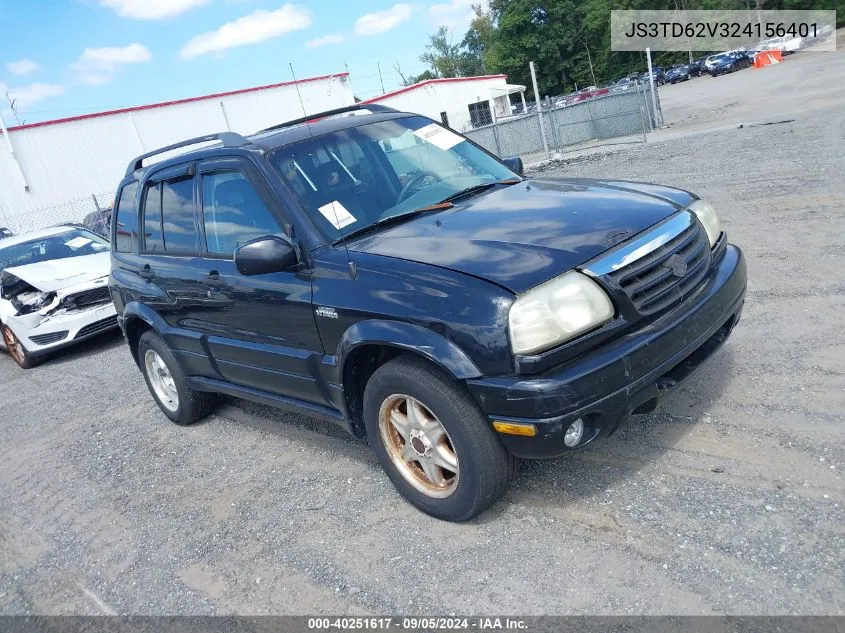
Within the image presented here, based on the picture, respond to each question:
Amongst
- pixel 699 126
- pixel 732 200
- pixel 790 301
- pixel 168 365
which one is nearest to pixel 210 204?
pixel 168 365

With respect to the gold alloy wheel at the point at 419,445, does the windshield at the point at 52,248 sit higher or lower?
higher

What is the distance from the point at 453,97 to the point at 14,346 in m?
40.9

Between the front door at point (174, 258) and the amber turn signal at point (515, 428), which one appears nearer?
the amber turn signal at point (515, 428)

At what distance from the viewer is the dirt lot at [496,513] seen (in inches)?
108

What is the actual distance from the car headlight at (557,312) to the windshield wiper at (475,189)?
125 cm

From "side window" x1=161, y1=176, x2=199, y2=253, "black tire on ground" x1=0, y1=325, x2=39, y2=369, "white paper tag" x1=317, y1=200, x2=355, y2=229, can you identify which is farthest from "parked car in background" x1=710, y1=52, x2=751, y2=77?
"white paper tag" x1=317, y1=200, x2=355, y2=229

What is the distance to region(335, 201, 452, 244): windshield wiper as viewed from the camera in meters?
3.57

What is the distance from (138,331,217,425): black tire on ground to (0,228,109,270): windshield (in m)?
5.07

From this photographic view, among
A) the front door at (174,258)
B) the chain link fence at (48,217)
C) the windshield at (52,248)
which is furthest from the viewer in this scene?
the chain link fence at (48,217)

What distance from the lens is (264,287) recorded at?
12.4 ft

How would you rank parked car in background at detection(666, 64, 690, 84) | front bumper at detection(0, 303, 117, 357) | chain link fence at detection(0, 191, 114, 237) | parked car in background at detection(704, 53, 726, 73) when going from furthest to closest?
parked car in background at detection(666, 64, 690, 84) < parked car in background at detection(704, 53, 726, 73) < chain link fence at detection(0, 191, 114, 237) < front bumper at detection(0, 303, 117, 357)

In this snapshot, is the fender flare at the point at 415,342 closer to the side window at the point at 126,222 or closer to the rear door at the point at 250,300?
the rear door at the point at 250,300

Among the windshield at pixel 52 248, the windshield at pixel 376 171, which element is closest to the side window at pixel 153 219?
the windshield at pixel 376 171

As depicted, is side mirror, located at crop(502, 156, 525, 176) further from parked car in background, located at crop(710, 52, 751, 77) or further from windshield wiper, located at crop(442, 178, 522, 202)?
parked car in background, located at crop(710, 52, 751, 77)
